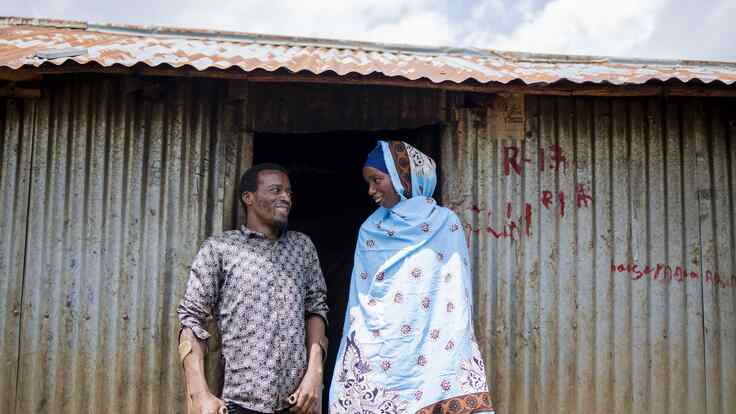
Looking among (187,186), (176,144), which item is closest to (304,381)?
(187,186)

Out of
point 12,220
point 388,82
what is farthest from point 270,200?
point 12,220

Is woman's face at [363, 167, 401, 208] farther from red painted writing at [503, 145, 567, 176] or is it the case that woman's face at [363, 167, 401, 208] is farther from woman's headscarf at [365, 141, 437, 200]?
red painted writing at [503, 145, 567, 176]

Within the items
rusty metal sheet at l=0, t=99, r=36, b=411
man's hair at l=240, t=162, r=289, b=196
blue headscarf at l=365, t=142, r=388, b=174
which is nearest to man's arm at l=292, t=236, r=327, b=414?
man's hair at l=240, t=162, r=289, b=196

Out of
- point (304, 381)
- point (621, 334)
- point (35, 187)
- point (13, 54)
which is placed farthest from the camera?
point (621, 334)

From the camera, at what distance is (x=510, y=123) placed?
3.79 meters

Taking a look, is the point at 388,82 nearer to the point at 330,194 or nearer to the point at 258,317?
the point at 258,317

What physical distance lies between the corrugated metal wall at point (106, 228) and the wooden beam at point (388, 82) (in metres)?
0.28

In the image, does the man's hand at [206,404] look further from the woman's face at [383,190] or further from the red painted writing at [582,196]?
the red painted writing at [582,196]

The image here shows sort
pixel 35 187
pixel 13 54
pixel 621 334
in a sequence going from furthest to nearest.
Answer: pixel 621 334
pixel 35 187
pixel 13 54

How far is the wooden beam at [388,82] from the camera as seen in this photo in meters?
3.16

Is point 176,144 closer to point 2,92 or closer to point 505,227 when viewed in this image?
point 2,92

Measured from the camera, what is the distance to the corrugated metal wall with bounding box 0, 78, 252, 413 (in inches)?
135

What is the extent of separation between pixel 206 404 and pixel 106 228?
1.34 meters

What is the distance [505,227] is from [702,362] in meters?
1.55
